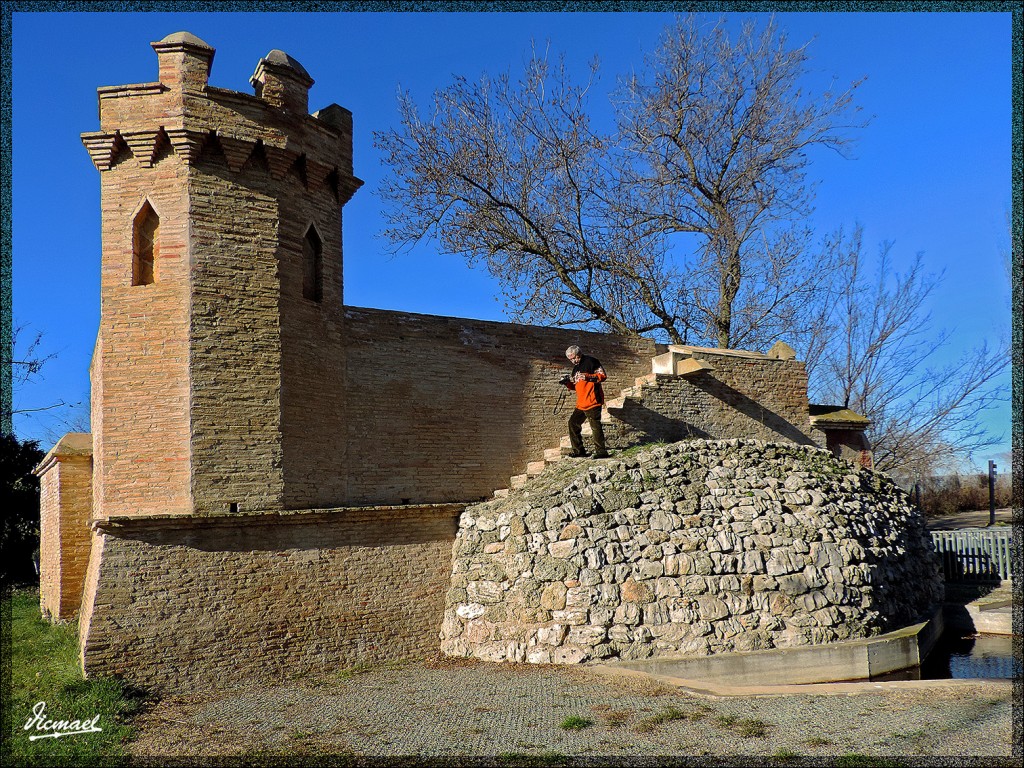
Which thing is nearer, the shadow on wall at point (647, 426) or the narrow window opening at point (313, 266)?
the narrow window opening at point (313, 266)

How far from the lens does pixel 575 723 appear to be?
23.8 feet

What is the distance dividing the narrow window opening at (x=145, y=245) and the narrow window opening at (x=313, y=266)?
73.8 inches

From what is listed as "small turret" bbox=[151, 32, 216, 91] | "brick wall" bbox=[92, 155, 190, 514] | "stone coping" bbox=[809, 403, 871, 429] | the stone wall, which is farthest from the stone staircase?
"small turret" bbox=[151, 32, 216, 91]

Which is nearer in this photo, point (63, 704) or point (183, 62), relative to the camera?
point (63, 704)

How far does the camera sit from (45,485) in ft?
47.0

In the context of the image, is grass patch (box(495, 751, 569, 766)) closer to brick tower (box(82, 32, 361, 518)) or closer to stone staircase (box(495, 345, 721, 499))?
brick tower (box(82, 32, 361, 518))

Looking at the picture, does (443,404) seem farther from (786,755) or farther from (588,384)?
(786,755)

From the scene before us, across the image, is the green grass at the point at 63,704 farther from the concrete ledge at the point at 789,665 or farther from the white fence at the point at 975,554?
the white fence at the point at 975,554

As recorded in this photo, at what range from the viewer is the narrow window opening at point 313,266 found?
11.0 meters

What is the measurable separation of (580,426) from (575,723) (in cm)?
571

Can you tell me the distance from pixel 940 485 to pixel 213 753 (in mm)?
33298

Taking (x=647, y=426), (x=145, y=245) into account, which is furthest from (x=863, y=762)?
(x=145, y=245)

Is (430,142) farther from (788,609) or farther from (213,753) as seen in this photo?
(213,753)

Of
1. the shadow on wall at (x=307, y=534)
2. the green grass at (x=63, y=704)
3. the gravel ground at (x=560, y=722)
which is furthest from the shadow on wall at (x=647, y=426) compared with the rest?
the green grass at (x=63, y=704)
